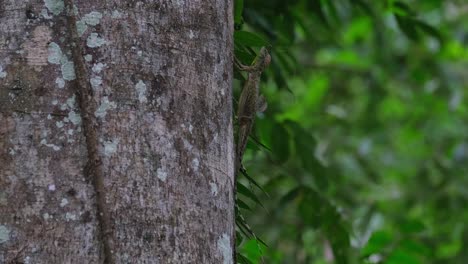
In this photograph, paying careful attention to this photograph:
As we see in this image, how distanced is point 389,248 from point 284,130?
904mm

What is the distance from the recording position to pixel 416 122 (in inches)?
282

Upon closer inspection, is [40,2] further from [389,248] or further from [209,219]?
[389,248]

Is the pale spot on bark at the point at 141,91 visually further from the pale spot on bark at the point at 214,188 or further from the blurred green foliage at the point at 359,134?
the blurred green foliage at the point at 359,134

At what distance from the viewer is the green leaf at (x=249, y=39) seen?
7.12ft

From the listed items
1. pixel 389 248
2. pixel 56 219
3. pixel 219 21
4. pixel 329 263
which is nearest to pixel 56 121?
pixel 56 219

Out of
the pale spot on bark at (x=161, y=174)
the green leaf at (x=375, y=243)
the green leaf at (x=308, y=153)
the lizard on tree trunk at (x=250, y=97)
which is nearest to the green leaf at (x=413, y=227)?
the green leaf at (x=375, y=243)

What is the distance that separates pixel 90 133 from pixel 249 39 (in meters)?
0.78

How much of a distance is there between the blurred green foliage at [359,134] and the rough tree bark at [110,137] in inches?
23.4

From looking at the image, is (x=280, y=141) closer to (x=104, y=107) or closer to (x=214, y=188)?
(x=214, y=188)

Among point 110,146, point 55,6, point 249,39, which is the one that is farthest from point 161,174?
point 249,39

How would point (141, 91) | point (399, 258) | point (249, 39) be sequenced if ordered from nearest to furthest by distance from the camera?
point (141, 91), point (249, 39), point (399, 258)

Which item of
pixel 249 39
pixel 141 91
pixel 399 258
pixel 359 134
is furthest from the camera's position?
pixel 359 134

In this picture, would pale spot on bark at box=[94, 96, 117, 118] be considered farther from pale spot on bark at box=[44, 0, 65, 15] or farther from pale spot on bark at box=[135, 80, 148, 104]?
pale spot on bark at box=[44, 0, 65, 15]

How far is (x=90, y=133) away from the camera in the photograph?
4.91 ft
